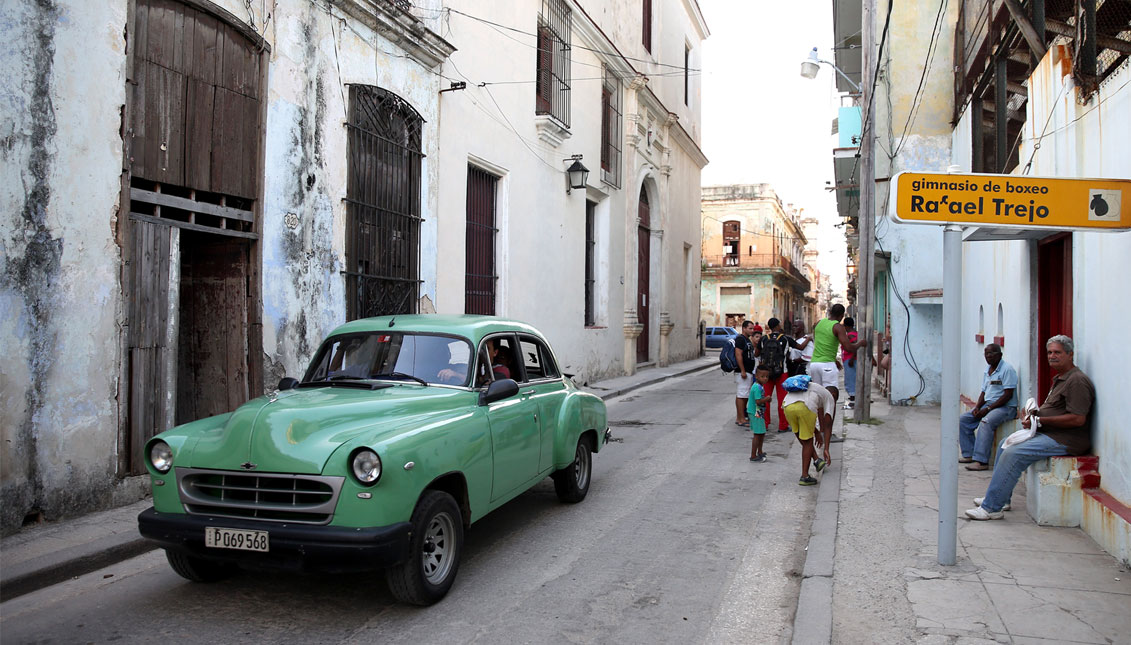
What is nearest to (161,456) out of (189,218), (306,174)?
(189,218)

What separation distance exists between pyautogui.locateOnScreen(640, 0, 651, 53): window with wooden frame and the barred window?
6.70 m

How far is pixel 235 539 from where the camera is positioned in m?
3.99

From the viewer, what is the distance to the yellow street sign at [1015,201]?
479 centimetres

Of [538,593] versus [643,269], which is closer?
[538,593]

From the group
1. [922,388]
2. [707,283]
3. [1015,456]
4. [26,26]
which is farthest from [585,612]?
[707,283]

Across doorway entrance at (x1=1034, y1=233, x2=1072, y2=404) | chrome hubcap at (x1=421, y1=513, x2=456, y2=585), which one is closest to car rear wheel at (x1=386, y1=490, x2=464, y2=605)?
chrome hubcap at (x1=421, y1=513, x2=456, y2=585)

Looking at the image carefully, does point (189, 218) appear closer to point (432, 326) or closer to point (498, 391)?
point (432, 326)

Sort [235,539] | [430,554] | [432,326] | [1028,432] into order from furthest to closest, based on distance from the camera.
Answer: [1028,432]
[432,326]
[430,554]
[235,539]

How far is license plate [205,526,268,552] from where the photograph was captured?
3943 mm

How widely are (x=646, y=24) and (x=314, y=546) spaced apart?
22936 millimetres

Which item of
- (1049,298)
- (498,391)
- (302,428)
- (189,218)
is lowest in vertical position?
(302,428)

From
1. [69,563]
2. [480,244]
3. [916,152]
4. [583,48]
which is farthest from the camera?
[583,48]

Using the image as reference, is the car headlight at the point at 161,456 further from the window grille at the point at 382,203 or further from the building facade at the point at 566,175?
the building facade at the point at 566,175

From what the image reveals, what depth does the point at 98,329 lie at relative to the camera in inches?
249
